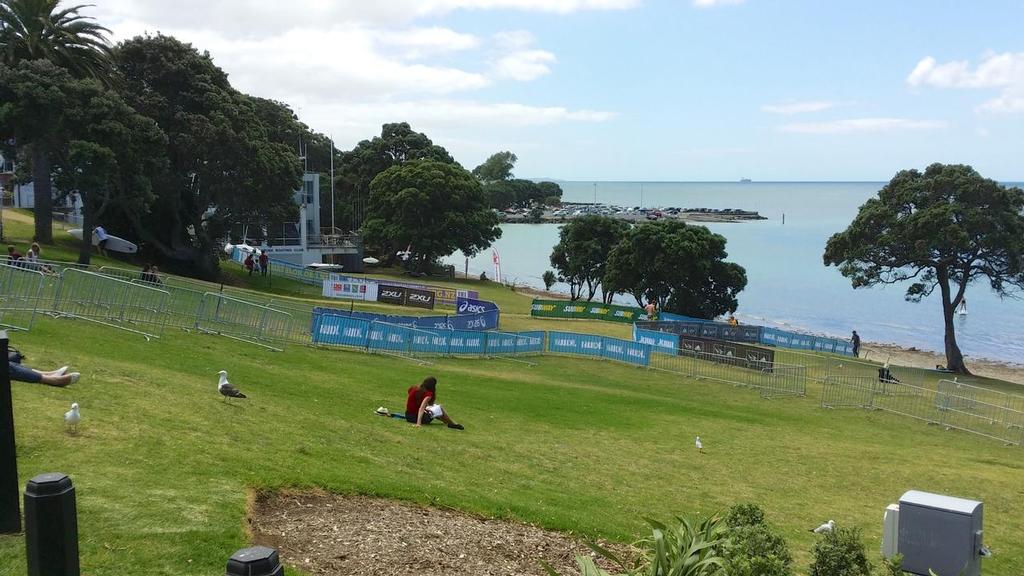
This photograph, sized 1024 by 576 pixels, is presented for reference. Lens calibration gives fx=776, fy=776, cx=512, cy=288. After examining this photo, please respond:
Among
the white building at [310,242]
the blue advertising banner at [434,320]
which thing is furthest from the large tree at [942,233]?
the white building at [310,242]

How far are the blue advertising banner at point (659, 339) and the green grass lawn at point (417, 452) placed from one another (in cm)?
801

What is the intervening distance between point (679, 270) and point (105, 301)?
47385 mm

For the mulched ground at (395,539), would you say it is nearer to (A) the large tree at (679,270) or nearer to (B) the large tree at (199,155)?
(B) the large tree at (199,155)

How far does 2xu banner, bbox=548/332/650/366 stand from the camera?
3531 centimetres

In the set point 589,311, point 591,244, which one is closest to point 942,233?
point 589,311

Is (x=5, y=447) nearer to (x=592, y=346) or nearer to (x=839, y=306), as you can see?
(x=592, y=346)

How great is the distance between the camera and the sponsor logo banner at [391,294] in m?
50.3

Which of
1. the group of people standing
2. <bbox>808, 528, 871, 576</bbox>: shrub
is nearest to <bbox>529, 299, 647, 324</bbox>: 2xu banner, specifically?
the group of people standing

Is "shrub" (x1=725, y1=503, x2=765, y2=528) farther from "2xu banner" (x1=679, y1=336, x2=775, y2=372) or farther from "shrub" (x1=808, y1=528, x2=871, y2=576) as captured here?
"2xu banner" (x1=679, y1=336, x2=775, y2=372)

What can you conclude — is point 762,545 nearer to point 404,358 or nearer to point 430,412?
point 430,412

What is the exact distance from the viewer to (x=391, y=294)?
50469mm

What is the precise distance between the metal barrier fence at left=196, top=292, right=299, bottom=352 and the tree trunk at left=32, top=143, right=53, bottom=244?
2244cm

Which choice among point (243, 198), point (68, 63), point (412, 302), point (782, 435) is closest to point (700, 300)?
point (412, 302)

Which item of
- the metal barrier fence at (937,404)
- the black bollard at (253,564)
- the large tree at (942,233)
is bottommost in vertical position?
the metal barrier fence at (937,404)
